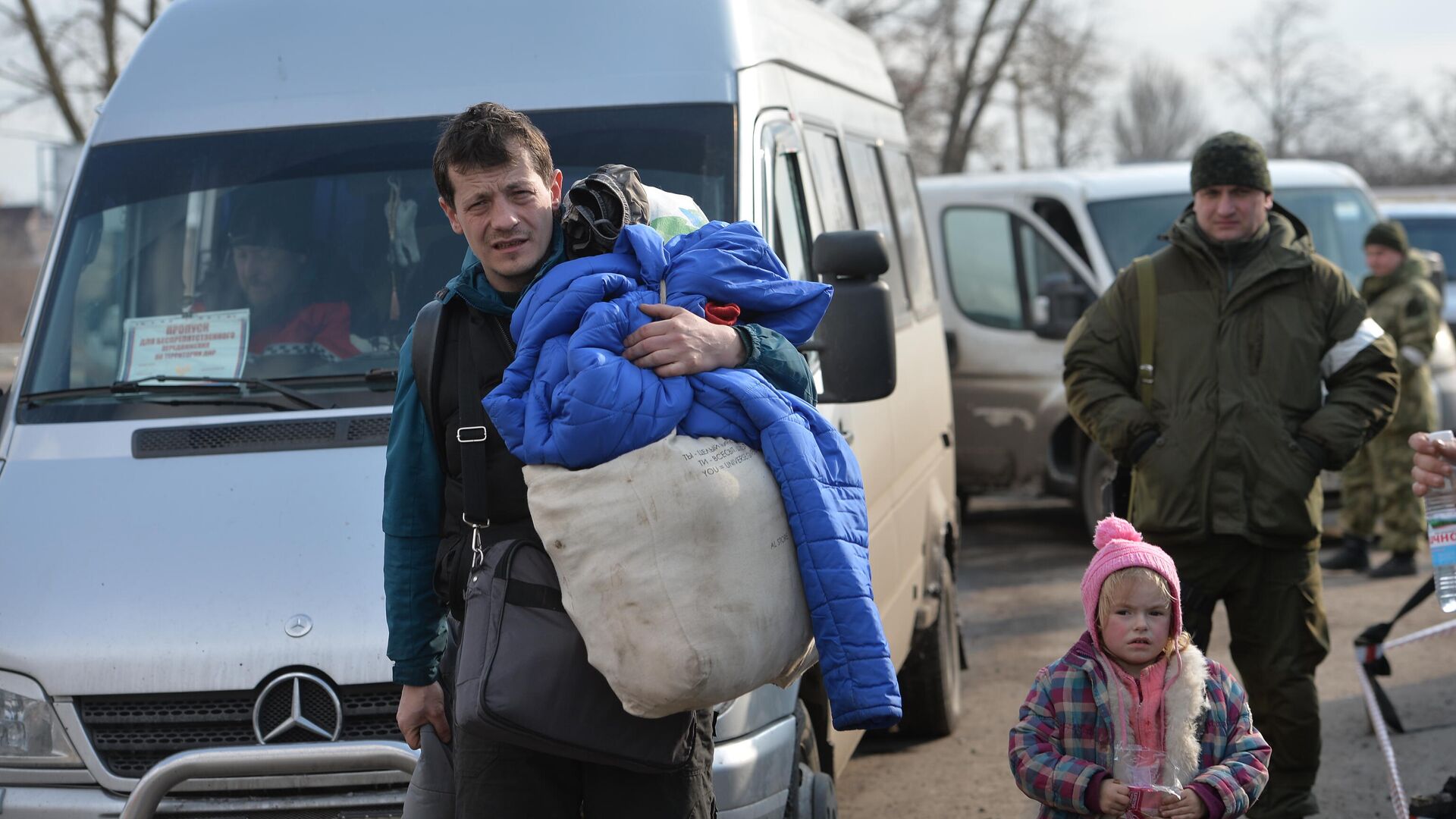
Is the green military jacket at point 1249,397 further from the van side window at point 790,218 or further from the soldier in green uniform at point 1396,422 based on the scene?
the soldier in green uniform at point 1396,422

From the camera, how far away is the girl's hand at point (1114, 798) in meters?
3.14

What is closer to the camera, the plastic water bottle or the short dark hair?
the short dark hair

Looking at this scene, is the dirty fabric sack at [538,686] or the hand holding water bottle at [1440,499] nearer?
the dirty fabric sack at [538,686]

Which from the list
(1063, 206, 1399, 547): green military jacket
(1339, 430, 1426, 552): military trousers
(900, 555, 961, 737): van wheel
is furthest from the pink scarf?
(1339, 430, 1426, 552): military trousers

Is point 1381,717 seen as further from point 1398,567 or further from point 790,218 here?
point 1398,567

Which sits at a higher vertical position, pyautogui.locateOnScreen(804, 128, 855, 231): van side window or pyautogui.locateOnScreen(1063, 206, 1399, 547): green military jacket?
pyautogui.locateOnScreen(804, 128, 855, 231): van side window

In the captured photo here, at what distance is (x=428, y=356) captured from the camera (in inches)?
114

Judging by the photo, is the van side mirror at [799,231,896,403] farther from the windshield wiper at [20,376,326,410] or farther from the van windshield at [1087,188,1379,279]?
the van windshield at [1087,188,1379,279]

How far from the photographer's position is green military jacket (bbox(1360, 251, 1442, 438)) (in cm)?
937

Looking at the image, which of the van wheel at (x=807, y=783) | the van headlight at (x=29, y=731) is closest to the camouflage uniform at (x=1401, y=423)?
the van wheel at (x=807, y=783)

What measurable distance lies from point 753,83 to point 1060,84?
2513 cm

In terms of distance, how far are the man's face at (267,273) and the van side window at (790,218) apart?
1.27 m

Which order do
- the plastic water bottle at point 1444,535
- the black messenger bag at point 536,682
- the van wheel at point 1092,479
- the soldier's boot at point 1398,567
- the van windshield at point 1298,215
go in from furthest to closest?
the van windshield at point 1298,215
the van wheel at point 1092,479
the soldier's boot at point 1398,567
the plastic water bottle at point 1444,535
the black messenger bag at point 536,682

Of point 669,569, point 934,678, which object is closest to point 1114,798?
point 669,569
